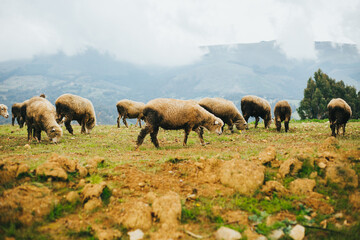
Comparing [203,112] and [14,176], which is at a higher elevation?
[203,112]

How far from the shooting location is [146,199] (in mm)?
5676

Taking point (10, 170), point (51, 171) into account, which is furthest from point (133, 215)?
point (10, 170)

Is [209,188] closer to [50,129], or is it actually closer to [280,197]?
[280,197]

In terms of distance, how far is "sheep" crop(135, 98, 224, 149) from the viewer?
11180 millimetres

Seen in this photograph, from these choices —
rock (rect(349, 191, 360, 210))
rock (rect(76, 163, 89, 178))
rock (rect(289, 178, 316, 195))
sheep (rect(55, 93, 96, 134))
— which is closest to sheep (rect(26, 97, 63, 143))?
sheep (rect(55, 93, 96, 134))

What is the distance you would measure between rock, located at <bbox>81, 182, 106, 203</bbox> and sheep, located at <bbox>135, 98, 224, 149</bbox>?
5.44 meters

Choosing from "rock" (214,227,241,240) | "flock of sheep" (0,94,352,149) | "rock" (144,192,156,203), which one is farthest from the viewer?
"flock of sheep" (0,94,352,149)

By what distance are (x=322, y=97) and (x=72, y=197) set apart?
5282 centimetres

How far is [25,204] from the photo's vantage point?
4.95 metres

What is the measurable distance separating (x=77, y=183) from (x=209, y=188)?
3.61 metres

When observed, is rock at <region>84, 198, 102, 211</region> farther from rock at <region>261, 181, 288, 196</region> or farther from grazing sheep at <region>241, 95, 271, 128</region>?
grazing sheep at <region>241, 95, 271, 128</region>

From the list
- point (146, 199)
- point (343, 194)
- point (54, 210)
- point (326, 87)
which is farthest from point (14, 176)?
point (326, 87)

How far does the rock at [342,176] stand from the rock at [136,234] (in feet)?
17.4

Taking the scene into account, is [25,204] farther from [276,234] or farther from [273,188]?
[273,188]
